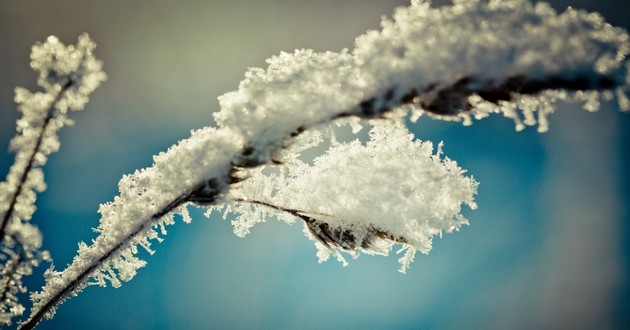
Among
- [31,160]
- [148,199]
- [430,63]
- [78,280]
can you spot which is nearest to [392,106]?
[430,63]

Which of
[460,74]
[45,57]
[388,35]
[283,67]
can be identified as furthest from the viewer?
[283,67]

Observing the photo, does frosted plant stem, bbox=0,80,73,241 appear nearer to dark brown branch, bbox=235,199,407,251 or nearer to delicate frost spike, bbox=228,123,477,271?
delicate frost spike, bbox=228,123,477,271

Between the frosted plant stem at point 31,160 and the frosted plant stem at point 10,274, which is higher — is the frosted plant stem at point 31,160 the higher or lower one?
the higher one

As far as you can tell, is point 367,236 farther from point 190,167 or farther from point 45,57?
point 45,57

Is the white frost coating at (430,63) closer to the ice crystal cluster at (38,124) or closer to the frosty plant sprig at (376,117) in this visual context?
the frosty plant sprig at (376,117)

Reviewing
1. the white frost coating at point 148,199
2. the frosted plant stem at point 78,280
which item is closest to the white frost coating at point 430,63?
the white frost coating at point 148,199

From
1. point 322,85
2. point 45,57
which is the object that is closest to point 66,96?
point 45,57

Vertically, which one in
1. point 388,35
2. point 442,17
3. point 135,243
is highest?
point 135,243
